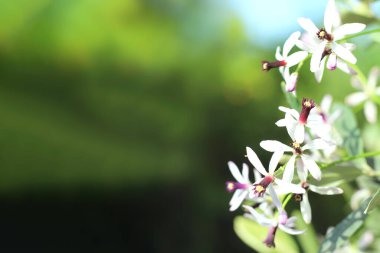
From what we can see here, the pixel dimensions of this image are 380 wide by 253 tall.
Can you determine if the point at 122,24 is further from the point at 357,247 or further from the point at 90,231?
the point at 357,247

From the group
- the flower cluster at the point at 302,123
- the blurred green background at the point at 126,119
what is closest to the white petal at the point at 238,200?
the flower cluster at the point at 302,123

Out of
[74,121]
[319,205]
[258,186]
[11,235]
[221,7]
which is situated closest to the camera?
[258,186]

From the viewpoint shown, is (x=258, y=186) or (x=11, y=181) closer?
(x=258, y=186)

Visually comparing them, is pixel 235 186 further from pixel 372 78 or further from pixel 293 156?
pixel 372 78

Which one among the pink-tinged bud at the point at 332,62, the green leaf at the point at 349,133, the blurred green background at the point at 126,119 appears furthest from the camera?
the blurred green background at the point at 126,119

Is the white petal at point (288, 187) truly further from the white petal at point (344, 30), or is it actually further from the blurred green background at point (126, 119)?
the blurred green background at point (126, 119)

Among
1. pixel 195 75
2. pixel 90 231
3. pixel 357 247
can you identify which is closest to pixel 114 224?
pixel 90 231

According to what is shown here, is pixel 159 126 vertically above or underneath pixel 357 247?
above
